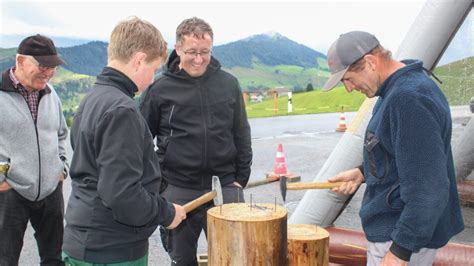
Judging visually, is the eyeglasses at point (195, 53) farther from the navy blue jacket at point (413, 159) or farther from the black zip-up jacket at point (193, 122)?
the navy blue jacket at point (413, 159)

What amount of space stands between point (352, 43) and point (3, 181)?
2.66 metres

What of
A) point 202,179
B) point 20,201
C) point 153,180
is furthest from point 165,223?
point 20,201

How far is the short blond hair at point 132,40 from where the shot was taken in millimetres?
2416

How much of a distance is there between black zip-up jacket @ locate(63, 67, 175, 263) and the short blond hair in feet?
0.32

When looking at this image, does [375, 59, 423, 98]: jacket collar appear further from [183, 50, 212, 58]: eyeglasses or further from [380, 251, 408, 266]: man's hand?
[183, 50, 212, 58]: eyeglasses

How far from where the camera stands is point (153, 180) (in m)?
2.53

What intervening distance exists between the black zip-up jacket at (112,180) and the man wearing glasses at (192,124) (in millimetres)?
951

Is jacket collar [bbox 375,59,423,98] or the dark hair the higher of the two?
the dark hair

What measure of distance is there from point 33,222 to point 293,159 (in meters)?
8.22

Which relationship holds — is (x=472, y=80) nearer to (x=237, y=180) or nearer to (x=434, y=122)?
(x=237, y=180)

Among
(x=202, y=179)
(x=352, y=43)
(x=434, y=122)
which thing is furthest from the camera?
(x=202, y=179)

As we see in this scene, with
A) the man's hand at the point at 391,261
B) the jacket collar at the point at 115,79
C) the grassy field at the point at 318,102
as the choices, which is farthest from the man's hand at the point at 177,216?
the grassy field at the point at 318,102

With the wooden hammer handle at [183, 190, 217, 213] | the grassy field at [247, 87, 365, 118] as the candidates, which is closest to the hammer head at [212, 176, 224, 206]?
the wooden hammer handle at [183, 190, 217, 213]

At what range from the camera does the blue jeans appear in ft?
11.8
